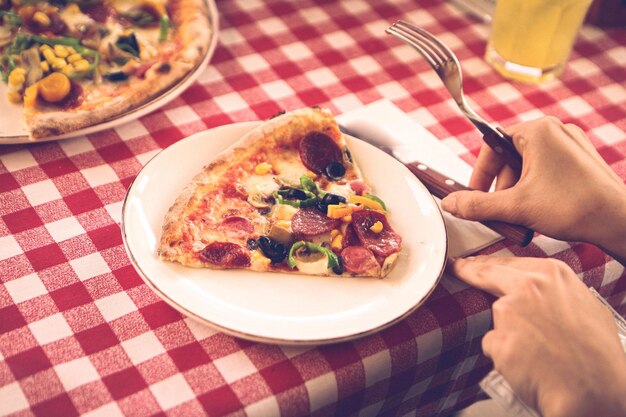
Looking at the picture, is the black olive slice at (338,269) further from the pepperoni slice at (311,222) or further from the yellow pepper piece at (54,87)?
the yellow pepper piece at (54,87)

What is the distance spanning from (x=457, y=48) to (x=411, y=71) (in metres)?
0.23

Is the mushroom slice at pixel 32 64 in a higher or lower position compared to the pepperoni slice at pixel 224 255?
lower

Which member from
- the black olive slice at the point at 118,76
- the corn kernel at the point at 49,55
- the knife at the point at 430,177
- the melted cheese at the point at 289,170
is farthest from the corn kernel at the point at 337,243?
the corn kernel at the point at 49,55

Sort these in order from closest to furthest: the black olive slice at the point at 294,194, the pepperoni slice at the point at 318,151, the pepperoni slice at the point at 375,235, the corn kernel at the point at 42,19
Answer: the pepperoni slice at the point at 375,235 < the black olive slice at the point at 294,194 < the pepperoni slice at the point at 318,151 < the corn kernel at the point at 42,19

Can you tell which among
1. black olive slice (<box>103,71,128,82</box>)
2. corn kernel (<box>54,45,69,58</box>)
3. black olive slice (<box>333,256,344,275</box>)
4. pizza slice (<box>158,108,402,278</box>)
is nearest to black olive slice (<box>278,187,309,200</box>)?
pizza slice (<box>158,108,402,278</box>)

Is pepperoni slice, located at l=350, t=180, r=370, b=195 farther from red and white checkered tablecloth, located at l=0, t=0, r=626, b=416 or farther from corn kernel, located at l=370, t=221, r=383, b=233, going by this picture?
red and white checkered tablecloth, located at l=0, t=0, r=626, b=416

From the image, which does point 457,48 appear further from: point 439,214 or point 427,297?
point 427,297

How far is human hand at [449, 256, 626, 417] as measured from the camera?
124cm

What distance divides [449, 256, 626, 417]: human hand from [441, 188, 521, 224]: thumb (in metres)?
0.19

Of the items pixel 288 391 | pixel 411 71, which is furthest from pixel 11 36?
pixel 288 391

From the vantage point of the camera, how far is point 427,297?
1.38 m

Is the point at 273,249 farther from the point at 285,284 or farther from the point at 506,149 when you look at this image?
the point at 506,149

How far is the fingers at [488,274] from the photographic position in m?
1.36

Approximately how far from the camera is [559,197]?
1.51 metres
